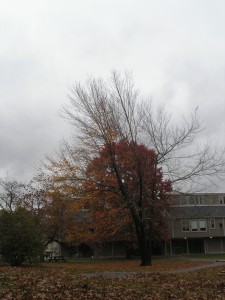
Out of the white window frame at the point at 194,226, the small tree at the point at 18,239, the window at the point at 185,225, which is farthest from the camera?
the white window frame at the point at 194,226

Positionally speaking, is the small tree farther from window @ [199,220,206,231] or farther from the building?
window @ [199,220,206,231]

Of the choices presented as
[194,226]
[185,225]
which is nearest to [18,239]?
[185,225]

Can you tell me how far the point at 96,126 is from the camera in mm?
28938

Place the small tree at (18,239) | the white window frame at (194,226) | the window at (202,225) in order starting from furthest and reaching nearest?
Answer: 1. the window at (202,225)
2. the white window frame at (194,226)
3. the small tree at (18,239)

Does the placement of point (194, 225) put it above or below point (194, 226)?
above

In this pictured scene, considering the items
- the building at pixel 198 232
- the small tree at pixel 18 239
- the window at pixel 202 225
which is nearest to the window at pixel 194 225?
the building at pixel 198 232

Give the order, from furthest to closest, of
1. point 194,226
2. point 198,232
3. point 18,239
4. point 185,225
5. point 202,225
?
point 202,225 → point 194,226 → point 198,232 → point 185,225 → point 18,239

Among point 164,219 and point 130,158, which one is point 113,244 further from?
point 130,158

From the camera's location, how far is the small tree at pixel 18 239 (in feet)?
82.8

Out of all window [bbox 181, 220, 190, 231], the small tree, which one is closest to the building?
window [bbox 181, 220, 190, 231]

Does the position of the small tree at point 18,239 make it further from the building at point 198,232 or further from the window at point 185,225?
the window at point 185,225

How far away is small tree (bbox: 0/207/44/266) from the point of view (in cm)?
2523

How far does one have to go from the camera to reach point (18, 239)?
2548cm

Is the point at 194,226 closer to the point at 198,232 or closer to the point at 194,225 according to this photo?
the point at 194,225
